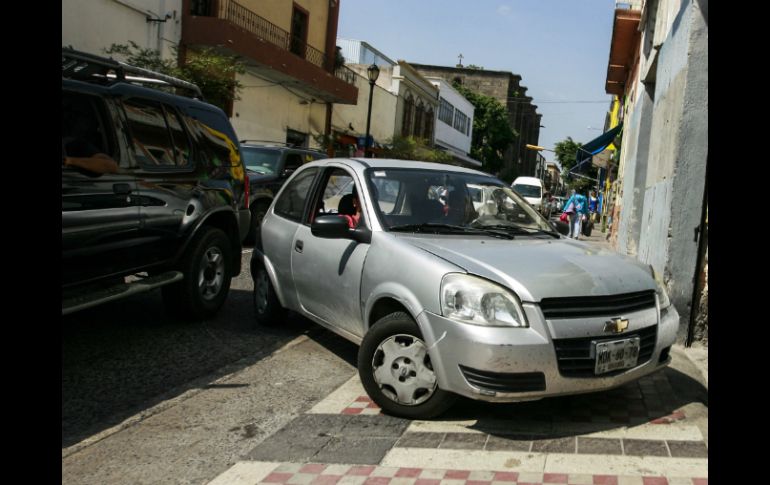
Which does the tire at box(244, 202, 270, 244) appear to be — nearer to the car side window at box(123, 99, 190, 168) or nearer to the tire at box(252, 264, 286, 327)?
the tire at box(252, 264, 286, 327)

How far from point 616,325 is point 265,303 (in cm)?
340

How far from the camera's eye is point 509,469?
11.3 feet

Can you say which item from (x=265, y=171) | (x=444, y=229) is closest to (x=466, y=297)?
(x=444, y=229)

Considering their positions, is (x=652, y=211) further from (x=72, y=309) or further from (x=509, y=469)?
(x=72, y=309)

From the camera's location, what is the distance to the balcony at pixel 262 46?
766 inches

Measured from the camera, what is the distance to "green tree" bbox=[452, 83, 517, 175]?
7294 cm

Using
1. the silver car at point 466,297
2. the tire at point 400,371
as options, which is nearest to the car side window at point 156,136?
the silver car at point 466,297

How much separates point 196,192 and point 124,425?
2.68 m

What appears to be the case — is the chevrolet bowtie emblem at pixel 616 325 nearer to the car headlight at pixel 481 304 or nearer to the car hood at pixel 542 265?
the car hood at pixel 542 265

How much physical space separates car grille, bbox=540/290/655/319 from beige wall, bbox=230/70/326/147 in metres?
19.1

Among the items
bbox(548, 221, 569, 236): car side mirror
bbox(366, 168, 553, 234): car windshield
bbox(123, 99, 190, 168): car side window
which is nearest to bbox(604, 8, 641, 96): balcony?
bbox(548, 221, 569, 236): car side mirror

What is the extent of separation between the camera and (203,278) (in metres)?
6.39

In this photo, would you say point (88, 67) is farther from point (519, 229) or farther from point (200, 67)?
point (200, 67)

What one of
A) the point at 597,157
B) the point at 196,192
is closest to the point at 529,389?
the point at 196,192
